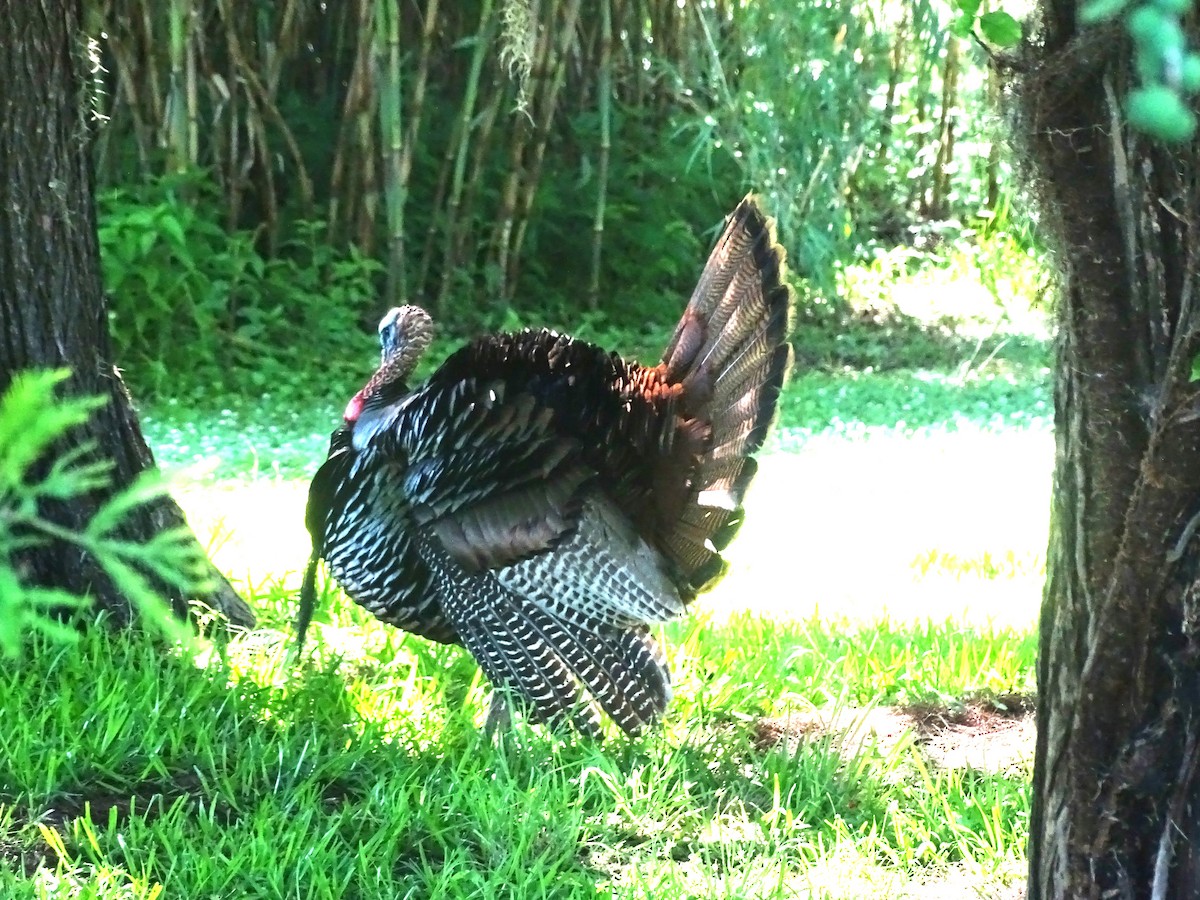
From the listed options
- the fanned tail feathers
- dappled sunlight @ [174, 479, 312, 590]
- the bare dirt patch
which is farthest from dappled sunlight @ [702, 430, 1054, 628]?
dappled sunlight @ [174, 479, 312, 590]

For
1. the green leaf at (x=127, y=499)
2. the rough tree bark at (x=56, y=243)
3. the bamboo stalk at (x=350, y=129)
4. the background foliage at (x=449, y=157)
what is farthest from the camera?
the bamboo stalk at (x=350, y=129)

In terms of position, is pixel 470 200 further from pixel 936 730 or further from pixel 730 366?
pixel 936 730

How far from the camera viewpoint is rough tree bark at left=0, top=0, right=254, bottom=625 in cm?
337

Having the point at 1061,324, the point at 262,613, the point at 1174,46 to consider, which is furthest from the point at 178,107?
the point at 1174,46

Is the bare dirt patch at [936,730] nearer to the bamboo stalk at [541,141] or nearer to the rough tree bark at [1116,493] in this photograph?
the rough tree bark at [1116,493]

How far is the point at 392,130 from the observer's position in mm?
8461

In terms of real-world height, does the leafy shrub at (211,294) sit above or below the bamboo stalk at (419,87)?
below

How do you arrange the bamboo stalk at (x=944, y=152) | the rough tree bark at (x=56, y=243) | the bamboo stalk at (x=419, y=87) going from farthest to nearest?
the bamboo stalk at (x=944, y=152)
the bamboo stalk at (x=419, y=87)
the rough tree bark at (x=56, y=243)

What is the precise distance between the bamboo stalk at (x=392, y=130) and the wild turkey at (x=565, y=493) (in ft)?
16.9

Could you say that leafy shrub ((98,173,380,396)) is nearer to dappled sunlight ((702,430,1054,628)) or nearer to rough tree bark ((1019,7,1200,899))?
dappled sunlight ((702,430,1054,628))

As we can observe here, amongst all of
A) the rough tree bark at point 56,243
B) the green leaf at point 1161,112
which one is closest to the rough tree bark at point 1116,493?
the green leaf at point 1161,112

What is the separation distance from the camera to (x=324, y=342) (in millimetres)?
8688

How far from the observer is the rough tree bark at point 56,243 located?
3.37 m

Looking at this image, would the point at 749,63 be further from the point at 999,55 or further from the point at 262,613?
the point at 999,55
